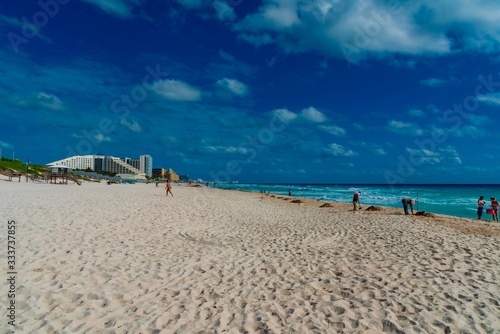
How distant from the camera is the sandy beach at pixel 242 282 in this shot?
451 centimetres

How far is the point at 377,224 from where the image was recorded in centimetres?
1372

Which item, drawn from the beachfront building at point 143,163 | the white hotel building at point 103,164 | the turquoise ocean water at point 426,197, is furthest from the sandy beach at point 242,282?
the beachfront building at point 143,163

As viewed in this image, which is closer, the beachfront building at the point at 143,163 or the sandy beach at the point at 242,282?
the sandy beach at the point at 242,282

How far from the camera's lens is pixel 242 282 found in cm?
615

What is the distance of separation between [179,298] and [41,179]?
4642cm

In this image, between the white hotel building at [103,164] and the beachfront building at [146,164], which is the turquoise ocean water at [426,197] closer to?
the white hotel building at [103,164]

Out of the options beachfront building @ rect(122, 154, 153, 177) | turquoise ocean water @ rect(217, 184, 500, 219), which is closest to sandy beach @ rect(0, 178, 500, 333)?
turquoise ocean water @ rect(217, 184, 500, 219)


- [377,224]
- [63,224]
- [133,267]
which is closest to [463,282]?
[133,267]

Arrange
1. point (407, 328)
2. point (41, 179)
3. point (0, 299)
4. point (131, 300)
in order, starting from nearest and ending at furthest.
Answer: point (407, 328) → point (0, 299) → point (131, 300) → point (41, 179)

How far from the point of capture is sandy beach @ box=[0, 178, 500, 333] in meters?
4.51

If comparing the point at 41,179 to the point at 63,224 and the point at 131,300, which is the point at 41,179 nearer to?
the point at 63,224

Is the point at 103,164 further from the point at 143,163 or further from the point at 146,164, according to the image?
the point at 146,164

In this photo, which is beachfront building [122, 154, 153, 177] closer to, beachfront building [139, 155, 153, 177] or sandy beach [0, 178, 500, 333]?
beachfront building [139, 155, 153, 177]

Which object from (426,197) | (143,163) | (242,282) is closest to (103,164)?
(143,163)
